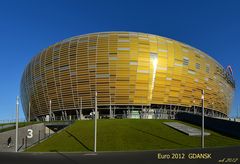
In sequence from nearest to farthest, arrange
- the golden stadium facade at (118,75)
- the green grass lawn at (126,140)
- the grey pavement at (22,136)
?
1. the green grass lawn at (126,140)
2. the grey pavement at (22,136)
3. the golden stadium facade at (118,75)

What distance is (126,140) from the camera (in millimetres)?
40656

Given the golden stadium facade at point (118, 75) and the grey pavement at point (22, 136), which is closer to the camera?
the grey pavement at point (22, 136)

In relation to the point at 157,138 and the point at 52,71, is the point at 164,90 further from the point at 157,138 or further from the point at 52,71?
the point at 157,138

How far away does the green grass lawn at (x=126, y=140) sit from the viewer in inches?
1427

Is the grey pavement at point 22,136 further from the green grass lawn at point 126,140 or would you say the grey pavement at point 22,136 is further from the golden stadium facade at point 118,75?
the golden stadium facade at point 118,75

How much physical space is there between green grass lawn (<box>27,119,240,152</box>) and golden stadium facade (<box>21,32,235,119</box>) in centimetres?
4096

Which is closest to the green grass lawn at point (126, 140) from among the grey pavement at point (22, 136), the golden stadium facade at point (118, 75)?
the grey pavement at point (22, 136)

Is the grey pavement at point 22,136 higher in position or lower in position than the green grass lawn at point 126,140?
lower

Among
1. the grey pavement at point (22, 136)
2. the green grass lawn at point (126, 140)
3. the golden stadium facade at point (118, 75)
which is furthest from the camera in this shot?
the golden stadium facade at point (118, 75)

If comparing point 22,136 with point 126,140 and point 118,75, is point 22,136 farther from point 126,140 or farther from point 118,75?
point 118,75

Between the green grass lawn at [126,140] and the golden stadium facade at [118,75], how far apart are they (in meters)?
41.0

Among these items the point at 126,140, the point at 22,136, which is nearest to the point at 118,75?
the point at 22,136

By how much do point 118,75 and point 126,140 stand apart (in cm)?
5178

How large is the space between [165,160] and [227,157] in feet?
10.4
